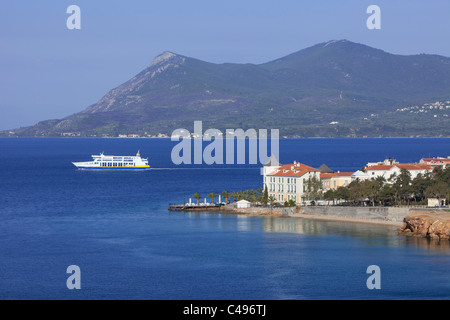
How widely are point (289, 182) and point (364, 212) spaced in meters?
9.93

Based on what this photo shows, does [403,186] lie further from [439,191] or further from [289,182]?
[289,182]

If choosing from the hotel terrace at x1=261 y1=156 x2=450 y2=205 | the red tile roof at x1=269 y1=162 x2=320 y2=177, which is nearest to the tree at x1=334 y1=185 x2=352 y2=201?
the hotel terrace at x1=261 y1=156 x2=450 y2=205

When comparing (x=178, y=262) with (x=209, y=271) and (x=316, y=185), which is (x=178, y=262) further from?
(x=316, y=185)

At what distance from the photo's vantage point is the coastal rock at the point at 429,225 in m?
48.8

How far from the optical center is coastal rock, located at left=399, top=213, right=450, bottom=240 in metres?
48.8

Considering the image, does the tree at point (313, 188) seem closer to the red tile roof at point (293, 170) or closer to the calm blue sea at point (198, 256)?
the red tile roof at point (293, 170)

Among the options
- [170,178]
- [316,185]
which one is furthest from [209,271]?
[170,178]

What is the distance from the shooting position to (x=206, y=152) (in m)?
170

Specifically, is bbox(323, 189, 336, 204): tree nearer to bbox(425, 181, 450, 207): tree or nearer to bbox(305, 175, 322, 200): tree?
bbox(305, 175, 322, 200): tree

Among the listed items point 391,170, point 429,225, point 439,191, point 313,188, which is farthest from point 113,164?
point 429,225

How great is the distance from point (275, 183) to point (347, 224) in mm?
11965

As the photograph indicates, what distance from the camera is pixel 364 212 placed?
57.7 m

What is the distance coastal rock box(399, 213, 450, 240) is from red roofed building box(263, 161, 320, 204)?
14515 millimetres

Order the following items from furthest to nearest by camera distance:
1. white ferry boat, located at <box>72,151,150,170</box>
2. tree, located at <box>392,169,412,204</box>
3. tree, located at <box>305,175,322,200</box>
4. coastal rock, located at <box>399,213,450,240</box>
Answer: white ferry boat, located at <box>72,151,150,170</box> → tree, located at <box>305,175,322,200</box> → tree, located at <box>392,169,412,204</box> → coastal rock, located at <box>399,213,450,240</box>
